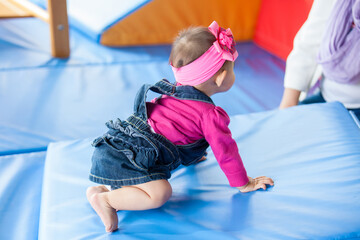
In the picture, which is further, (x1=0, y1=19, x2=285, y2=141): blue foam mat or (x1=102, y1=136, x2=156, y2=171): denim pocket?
(x1=0, y1=19, x2=285, y2=141): blue foam mat

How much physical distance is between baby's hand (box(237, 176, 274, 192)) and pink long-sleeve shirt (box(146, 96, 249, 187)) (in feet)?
0.11

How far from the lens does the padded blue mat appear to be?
3.17ft

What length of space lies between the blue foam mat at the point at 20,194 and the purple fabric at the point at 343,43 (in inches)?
46.5

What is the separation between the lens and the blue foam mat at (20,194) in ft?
3.67

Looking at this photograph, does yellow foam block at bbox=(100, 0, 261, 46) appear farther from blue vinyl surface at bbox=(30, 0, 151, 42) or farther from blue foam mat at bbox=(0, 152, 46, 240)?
blue foam mat at bbox=(0, 152, 46, 240)

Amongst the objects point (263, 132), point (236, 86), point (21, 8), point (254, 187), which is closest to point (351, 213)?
point (254, 187)

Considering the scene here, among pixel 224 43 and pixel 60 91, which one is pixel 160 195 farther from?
pixel 60 91

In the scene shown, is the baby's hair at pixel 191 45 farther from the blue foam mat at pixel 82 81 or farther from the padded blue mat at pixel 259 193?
the blue foam mat at pixel 82 81

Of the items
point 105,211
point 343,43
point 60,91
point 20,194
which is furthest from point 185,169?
point 60,91

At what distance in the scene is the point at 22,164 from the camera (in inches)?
55.1

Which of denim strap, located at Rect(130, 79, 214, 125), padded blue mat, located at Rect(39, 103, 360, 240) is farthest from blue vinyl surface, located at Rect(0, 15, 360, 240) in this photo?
denim strap, located at Rect(130, 79, 214, 125)

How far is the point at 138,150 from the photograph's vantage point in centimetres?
103

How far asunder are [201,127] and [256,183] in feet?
0.79

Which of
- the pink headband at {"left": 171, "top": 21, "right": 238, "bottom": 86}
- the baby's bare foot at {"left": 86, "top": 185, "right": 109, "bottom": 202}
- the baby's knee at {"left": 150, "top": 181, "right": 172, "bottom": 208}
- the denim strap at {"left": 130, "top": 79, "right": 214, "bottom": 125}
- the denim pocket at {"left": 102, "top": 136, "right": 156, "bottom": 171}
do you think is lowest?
the baby's knee at {"left": 150, "top": 181, "right": 172, "bottom": 208}
